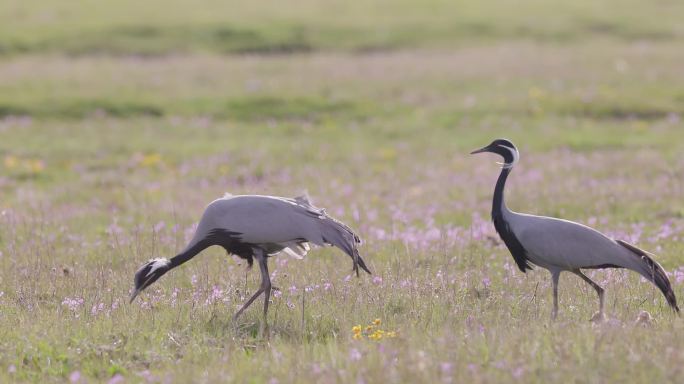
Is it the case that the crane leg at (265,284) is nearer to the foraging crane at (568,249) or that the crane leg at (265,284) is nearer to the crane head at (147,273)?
the crane head at (147,273)

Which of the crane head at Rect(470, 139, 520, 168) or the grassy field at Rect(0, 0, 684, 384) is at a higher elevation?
the crane head at Rect(470, 139, 520, 168)

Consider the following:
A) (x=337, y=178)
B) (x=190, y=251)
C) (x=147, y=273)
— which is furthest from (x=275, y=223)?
(x=337, y=178)

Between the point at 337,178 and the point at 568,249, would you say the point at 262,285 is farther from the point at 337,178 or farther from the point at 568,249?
the point at 337,178

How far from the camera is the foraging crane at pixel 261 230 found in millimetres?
7840

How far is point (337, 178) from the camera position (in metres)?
16.7

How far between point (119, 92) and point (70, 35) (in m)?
11.3

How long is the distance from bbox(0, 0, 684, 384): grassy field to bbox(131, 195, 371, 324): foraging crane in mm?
386

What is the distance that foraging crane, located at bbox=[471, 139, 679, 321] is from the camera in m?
7.40

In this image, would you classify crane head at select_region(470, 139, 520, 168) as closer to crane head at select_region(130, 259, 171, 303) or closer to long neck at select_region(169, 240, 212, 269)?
long neck at select_region(169, 240, 212, 269)

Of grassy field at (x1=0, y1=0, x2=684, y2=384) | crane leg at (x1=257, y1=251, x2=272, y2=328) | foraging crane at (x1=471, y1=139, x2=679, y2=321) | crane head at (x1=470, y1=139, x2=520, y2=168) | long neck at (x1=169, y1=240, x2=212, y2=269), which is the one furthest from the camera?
crane head at (x1=470, y1=139, x2=520, y2=168)

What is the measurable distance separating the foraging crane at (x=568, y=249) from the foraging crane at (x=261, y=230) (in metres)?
1.29

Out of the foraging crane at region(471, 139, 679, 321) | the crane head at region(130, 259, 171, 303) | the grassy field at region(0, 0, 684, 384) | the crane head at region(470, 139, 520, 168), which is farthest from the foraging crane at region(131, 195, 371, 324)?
the crane head at region(470, 139, 520, 168)

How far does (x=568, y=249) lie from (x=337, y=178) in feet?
30.6

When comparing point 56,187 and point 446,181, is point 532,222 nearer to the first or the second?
point 446,181
